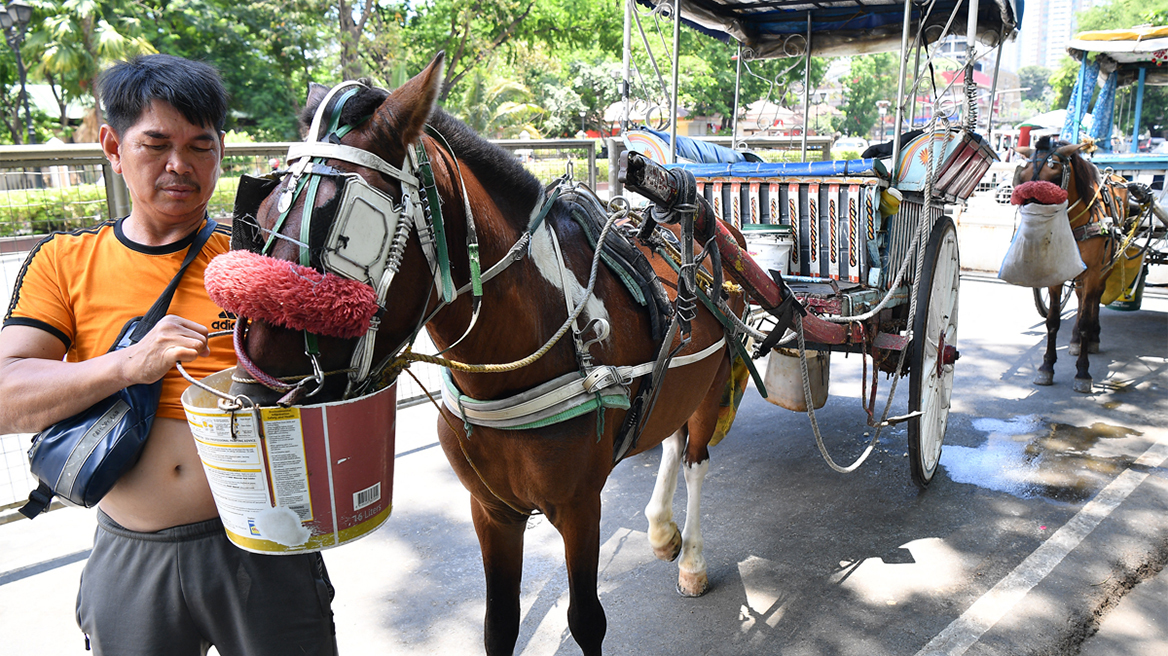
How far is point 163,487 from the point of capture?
1532 millimetres

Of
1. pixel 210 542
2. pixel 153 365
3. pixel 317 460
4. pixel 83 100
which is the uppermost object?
pixel 83 100

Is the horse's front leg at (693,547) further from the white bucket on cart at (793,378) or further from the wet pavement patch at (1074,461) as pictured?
the wet pavement patch at (1074,461)

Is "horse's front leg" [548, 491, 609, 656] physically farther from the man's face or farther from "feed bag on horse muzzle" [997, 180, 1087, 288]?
"feed bag on horse muzzle" [997, 180, 1087, 288]

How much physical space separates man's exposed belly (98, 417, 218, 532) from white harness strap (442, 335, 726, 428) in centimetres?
66

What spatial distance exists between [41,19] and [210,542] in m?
26.1

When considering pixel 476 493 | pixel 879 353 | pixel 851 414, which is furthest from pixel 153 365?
pixel 851 414

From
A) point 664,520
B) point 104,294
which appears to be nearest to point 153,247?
point 104,294

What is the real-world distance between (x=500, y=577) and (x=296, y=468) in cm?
125

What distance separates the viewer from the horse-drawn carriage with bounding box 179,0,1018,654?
1.25 m

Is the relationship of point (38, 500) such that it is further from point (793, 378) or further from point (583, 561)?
point (793, 378)

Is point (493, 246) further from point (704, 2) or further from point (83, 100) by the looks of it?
point (83, 100)

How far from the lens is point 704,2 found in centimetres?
498

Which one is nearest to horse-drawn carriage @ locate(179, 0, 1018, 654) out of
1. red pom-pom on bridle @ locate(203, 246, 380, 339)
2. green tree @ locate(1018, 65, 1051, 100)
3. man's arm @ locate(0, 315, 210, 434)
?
red pom-pom on bridle @ locate(203, 246, 380, 339)

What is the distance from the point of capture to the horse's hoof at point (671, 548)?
10.9 ft
